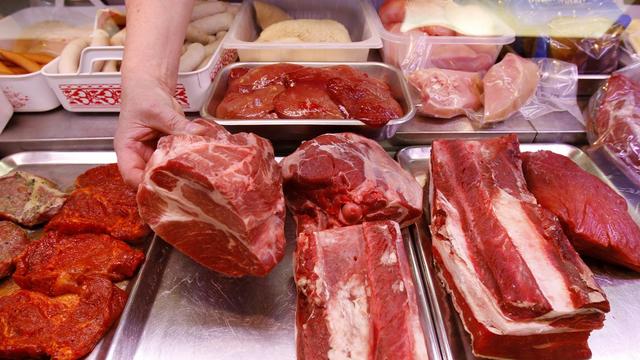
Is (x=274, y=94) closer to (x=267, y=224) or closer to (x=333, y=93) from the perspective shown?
(x=333, y=93)

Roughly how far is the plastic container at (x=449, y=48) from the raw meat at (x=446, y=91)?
18 centimetres

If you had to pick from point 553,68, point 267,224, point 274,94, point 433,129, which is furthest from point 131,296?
point 553,68

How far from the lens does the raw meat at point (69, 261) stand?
1939 mm

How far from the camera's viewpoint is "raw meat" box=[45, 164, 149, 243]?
2154mm

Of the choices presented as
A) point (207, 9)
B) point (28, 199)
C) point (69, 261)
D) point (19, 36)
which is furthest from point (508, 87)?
point (19, 36)

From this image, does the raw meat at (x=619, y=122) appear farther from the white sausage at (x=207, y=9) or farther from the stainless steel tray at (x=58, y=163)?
→ the stainless steel tray at (x=58, y=163)

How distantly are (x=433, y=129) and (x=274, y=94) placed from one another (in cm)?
116

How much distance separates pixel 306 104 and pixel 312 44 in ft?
2.14

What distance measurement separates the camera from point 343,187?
2027 millimetres

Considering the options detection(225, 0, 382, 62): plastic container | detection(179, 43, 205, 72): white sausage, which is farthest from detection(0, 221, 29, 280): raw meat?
detection(225, 0, 382, 62): plastic container

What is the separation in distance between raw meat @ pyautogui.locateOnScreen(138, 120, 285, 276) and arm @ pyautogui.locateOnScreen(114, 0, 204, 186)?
21cm

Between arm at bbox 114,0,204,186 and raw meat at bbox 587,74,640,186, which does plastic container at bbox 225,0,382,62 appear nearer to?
arm at bbox 114,0,204,186

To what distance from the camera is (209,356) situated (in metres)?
1.82

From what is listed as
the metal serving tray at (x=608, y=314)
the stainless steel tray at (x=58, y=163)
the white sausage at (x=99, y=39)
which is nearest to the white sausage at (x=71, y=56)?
the white sausage at (x=99, y=39)
